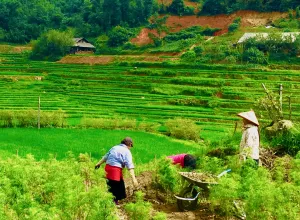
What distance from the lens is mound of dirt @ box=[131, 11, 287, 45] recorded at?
58656 millimetres

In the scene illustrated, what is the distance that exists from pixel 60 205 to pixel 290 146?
6642mm

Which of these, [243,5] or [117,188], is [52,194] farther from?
[243,5]

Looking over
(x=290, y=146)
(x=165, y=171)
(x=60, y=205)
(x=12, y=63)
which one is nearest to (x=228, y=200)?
(x=165, y=171)

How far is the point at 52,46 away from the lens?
56.2 metres

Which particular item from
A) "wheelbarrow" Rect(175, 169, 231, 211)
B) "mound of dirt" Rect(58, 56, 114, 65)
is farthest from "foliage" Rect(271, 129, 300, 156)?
"mound of dirt" Rect(58, 56, 114, 65)

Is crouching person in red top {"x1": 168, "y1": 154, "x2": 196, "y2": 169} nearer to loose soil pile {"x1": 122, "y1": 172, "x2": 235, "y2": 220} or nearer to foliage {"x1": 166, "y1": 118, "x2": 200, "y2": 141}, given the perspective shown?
loose soil pile {"x1": 122, "y1": 172, "x2": 235, "y2": 220}

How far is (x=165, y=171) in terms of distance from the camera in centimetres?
787

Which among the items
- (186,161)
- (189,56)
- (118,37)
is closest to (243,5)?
(118,37)

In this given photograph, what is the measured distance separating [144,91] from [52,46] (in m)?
23.0

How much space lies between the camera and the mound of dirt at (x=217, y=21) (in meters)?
58.7

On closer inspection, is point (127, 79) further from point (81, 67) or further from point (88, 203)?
point (88, 203)

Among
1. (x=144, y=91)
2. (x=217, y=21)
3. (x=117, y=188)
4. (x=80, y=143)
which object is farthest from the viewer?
(x=217, y=21)

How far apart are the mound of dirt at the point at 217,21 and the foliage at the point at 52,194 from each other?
53004 millimetres

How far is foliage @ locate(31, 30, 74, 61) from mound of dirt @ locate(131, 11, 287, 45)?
9465 millimetres
